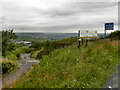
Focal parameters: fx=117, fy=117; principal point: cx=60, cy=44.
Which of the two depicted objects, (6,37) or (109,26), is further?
(109,26)

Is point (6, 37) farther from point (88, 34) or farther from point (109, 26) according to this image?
point (109, 26)

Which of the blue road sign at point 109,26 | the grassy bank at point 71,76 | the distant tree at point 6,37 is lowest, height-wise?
the grassy bank at point 71,76

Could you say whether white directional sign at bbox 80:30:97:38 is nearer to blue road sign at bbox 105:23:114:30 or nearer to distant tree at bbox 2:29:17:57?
blue road sign at bbox 105:23:114:30

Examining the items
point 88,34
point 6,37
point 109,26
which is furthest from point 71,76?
point 109,26

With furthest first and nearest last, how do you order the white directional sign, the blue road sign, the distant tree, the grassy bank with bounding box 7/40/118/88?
the blue road sign → the white directional sign → the distant tree → the grassy bank with bounding box 7/40/118/88

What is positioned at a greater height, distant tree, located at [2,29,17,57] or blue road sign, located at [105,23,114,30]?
blue road sign, located at [105,23,114,30]

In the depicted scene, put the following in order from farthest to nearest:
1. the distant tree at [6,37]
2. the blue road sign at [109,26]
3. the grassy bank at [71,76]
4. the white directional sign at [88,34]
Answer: the blue road sign at [109,26], the white directional sign at [88,34], the distant tree at [6,37], the grassy bank at [71,76]

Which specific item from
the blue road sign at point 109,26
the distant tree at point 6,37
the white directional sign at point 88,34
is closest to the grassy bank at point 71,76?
the distant tree at point 6,37

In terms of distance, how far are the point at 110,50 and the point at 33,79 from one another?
31.1ft

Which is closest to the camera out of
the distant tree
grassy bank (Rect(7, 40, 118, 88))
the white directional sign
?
grassy bank (Rect(7, 40, 118, 88))

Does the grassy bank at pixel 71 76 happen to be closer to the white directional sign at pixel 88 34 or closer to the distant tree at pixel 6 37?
the distant tree at pixel 6 37

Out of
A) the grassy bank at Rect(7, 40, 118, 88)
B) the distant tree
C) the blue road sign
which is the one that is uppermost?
the blue road sign

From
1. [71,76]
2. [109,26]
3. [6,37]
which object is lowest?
[71,76]

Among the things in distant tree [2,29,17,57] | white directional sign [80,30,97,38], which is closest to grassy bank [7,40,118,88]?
distant tree [2,29,17,57]
